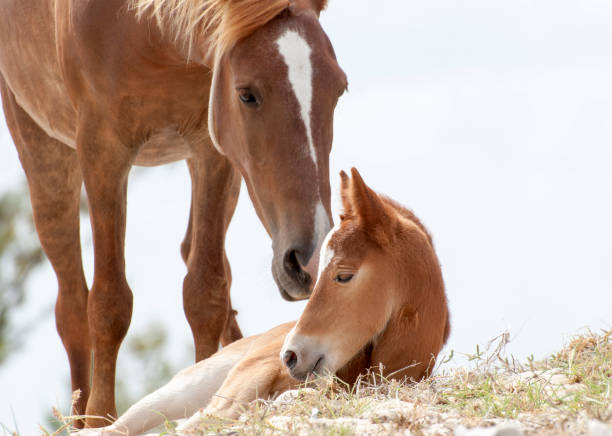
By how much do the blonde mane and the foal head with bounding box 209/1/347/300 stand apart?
5 cm

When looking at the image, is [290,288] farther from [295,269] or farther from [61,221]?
[61,221]

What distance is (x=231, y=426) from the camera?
2.84 m

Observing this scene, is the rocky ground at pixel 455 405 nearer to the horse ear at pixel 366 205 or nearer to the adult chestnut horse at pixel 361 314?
the adult chestnut horse at pixel 361 314

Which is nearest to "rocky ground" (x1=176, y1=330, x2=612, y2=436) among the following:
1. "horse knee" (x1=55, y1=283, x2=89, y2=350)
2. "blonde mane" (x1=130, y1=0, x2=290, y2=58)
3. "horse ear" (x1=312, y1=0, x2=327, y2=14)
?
"blonde mane" (x1=130, y1=0, x2=290, y2=58)

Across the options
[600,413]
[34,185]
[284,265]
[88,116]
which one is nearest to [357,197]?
[284,265]

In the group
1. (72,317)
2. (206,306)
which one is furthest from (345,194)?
(72,317)

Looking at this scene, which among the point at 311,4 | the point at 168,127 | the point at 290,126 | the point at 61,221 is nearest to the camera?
the point at 290,126

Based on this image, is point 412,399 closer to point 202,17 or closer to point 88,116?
point 202,17

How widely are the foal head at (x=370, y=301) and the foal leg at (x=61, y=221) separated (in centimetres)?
374

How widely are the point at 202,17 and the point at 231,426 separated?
2516 mm

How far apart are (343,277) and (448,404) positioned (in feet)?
1.94

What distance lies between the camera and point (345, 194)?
346 centimetres

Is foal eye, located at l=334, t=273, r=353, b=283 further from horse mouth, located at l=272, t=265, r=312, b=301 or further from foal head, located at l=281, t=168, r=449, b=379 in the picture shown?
horse mouth, located at l=272, t=265, r=312, b=301

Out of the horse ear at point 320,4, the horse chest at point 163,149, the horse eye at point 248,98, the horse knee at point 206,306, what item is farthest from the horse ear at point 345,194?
the horse knee at point 206,306
